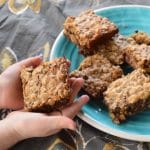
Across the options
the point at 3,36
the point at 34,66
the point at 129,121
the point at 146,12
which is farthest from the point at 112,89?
the point at 3,36

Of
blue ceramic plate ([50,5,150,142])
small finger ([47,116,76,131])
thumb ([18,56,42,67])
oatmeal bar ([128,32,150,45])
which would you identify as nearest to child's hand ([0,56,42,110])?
thumb ([18,56,42,67])

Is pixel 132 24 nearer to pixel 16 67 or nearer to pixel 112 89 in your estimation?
pixel 112 89

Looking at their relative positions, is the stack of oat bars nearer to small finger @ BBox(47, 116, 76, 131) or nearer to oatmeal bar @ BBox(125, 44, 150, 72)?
oatmeal bar @ BBox(125, 44, 150, 72)

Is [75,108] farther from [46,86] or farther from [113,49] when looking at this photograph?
[113,49]

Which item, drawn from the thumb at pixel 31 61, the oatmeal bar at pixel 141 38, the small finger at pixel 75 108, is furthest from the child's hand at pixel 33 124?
the oatmeal bar at pixel 141 38


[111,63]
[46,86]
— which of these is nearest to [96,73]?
[111,63]

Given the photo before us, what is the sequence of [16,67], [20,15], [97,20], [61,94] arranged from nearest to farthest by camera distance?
[61,94] < [16,67] < [97,20] < [20,15]

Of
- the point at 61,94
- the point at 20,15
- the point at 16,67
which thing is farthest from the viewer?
the point at 20,15
